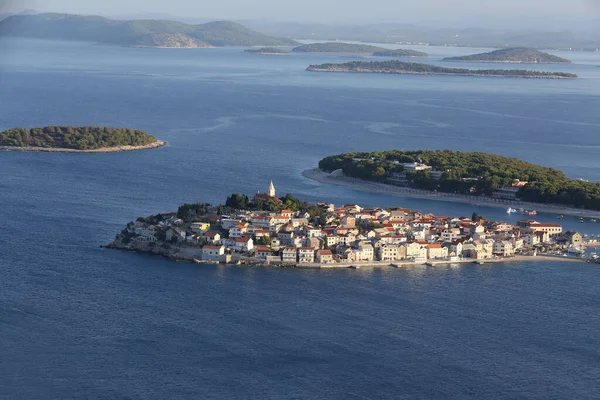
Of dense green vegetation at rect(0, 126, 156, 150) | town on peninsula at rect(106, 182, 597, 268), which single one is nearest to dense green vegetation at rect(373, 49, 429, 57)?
dense green vegetation at rect(0, 126, 156, 150)

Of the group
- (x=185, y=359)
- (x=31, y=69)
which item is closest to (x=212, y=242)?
(x=185, y=359)

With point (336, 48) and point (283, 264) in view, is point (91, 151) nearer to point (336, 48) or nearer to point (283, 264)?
point (283, 264)

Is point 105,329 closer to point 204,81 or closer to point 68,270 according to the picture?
point 68,270

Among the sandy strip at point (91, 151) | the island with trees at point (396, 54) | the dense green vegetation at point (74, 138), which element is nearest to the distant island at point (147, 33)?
the island with trees at point (396, 54)

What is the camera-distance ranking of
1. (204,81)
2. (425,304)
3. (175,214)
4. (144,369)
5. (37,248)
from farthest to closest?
(204,81)
(175,214)
(37,248)
(425,304)
(144,369)

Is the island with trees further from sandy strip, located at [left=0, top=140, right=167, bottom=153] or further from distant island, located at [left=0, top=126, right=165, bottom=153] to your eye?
sandy strip, located at [left=0, top=140, right=167, bottom=153]

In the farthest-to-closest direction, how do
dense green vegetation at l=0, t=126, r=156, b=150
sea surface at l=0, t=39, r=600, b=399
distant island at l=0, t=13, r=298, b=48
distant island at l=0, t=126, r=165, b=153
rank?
distant island at l=0, t=13, r=298, b=48
dense green vegetation at l=0, t=126, r=156, b=150
distant island at l=0, t=126, r=165, b=153
sea surface at l=0, t=39, r=600, b=399
